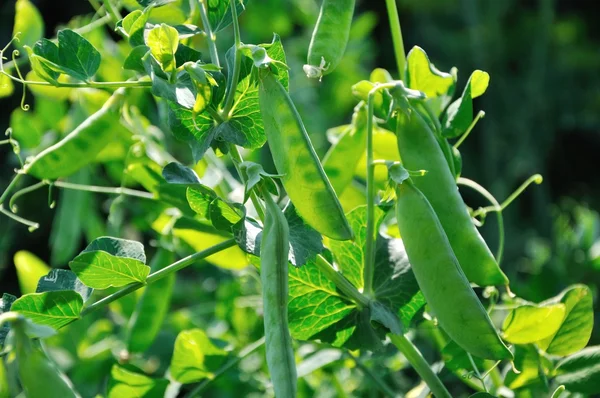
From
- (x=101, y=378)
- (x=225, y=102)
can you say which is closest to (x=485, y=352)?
(x=225, y=102)

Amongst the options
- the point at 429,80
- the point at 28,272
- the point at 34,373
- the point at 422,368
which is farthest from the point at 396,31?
the point at 28,272

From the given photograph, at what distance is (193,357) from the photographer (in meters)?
0.68

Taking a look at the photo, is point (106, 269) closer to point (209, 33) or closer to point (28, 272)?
point (209, 33)

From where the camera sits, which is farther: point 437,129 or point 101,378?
point 101,378

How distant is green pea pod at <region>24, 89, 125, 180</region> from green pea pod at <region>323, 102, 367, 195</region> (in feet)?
0.64

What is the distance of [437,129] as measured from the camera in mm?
602

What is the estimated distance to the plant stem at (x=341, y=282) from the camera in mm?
542

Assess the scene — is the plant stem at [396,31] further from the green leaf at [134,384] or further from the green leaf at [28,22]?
the green leaf at [28,22]

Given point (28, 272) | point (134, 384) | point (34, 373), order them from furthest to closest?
point (28, 272) → point (134, 384) → point (34, 373)

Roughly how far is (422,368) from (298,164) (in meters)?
0.18

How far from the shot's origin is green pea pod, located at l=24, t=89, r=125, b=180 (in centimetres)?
67

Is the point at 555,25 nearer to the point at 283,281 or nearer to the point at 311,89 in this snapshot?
the point at 311,89

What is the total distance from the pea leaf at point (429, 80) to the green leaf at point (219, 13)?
0.14m

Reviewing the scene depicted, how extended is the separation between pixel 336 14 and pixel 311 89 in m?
1.03
